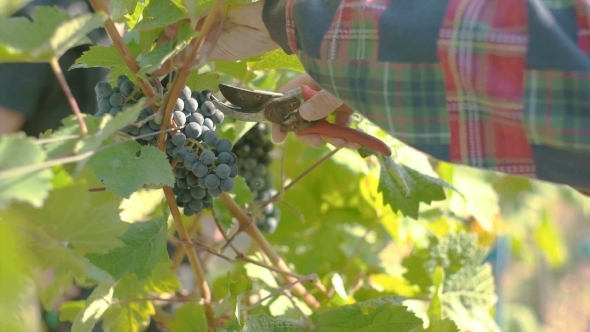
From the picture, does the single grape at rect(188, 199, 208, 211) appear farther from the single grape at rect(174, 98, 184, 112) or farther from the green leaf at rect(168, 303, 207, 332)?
the green leaf at rect(168, 303, 207, 332)

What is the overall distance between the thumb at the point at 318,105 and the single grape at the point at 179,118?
0.14 metres

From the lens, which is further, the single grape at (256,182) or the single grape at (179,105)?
the single grape at (256,182)

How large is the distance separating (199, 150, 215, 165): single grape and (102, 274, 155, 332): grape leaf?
30 cm

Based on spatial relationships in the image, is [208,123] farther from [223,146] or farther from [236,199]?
[236,199]

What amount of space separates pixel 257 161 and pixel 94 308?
330 millimetres

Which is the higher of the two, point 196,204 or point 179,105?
point 179,105

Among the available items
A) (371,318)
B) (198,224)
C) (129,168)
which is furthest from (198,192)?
(198,224)

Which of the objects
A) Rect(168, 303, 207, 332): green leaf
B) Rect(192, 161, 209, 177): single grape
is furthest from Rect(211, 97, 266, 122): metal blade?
Rect(168, 303, 207, 332): green leaf

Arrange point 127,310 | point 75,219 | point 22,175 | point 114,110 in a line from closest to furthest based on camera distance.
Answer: point 22,175
point 75,219
point 114,110
point 127,310

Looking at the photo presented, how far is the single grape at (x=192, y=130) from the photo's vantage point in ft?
2.01

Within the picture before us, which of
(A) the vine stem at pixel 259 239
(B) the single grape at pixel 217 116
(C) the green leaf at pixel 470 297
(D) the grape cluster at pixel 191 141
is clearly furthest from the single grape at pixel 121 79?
(C) the green leaf at pixel 470 297

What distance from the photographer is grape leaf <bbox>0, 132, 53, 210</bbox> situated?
36 centimetres

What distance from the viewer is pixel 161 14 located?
57 centimetres

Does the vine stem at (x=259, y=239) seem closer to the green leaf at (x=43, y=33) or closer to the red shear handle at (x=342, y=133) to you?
the red shear handle at (x=342, y=133)
